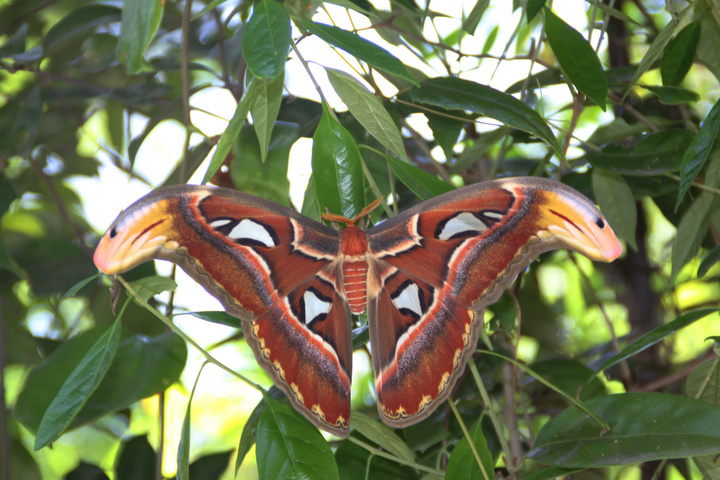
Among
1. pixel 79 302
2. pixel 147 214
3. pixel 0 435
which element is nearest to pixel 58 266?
pixel 0 435

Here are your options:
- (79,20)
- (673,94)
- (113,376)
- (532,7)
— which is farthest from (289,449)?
(79,20)

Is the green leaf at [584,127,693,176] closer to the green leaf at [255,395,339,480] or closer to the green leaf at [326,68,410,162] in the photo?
the green leaf at [326,68,410,162]

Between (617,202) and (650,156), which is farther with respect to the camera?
(617,202)

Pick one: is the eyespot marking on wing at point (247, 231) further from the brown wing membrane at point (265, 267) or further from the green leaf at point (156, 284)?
the green leaf at point (156, 284)

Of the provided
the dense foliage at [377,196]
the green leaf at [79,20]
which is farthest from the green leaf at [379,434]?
the green leaf at [79,20]

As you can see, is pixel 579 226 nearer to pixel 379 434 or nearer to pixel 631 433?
pixel 631 433

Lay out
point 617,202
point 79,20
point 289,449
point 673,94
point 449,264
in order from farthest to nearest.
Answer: point 79,20 < point 617,202 < point 673,94 < point 449,264 < point 289,449

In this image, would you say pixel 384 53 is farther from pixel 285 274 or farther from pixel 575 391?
pixel 575 391
